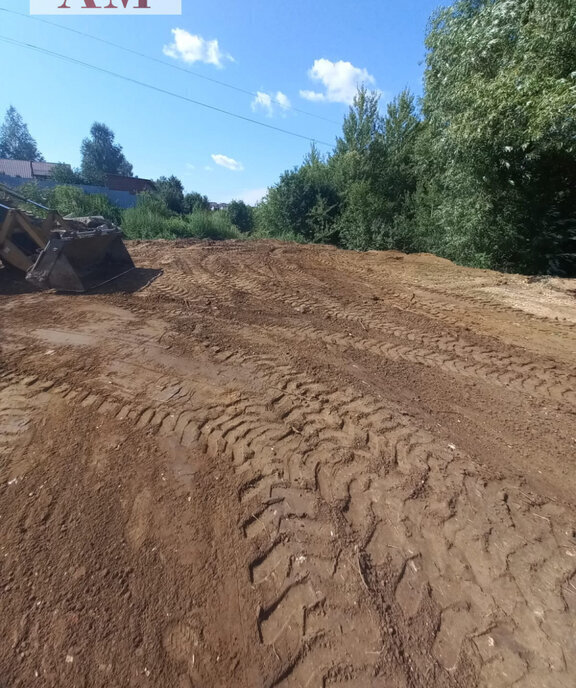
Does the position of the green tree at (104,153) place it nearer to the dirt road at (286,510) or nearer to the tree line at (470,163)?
the tree line at (470,163)

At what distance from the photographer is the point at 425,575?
7.04 ft

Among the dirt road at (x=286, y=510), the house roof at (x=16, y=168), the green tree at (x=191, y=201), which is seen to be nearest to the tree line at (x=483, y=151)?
the dirt road at (x=286, y=510)

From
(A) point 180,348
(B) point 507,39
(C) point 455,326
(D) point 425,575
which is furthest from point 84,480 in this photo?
(B) point 507,39

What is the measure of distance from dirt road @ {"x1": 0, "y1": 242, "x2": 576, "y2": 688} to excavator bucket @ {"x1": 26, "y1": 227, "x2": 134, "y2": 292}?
7.04 feet

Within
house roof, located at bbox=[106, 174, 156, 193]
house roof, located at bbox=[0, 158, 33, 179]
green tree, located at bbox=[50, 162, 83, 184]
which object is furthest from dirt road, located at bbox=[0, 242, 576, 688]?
house roof, located at bbox=[0, 158, 33, 179]

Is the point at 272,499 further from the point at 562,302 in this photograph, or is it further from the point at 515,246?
the point at 515,246

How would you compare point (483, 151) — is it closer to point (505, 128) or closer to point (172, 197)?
point (505, 128)

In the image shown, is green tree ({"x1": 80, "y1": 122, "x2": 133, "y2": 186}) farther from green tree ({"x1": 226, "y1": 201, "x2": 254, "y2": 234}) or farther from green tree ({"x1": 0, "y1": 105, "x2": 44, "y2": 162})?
green tree ({"x1": 226, "y1": 201, "x2": 254, "y2": 234})

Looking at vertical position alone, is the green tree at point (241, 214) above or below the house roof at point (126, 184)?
below

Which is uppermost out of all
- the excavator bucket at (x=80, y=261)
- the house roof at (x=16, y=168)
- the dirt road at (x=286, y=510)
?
the house roof at (x=16, y=168)

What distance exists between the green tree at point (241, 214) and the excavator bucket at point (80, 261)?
17.2 m

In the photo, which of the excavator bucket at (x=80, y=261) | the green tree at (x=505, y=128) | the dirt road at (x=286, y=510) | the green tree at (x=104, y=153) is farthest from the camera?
the green tree at (x=104, y=153)

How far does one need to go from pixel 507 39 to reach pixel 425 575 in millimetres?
11077

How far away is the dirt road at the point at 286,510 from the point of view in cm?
182
